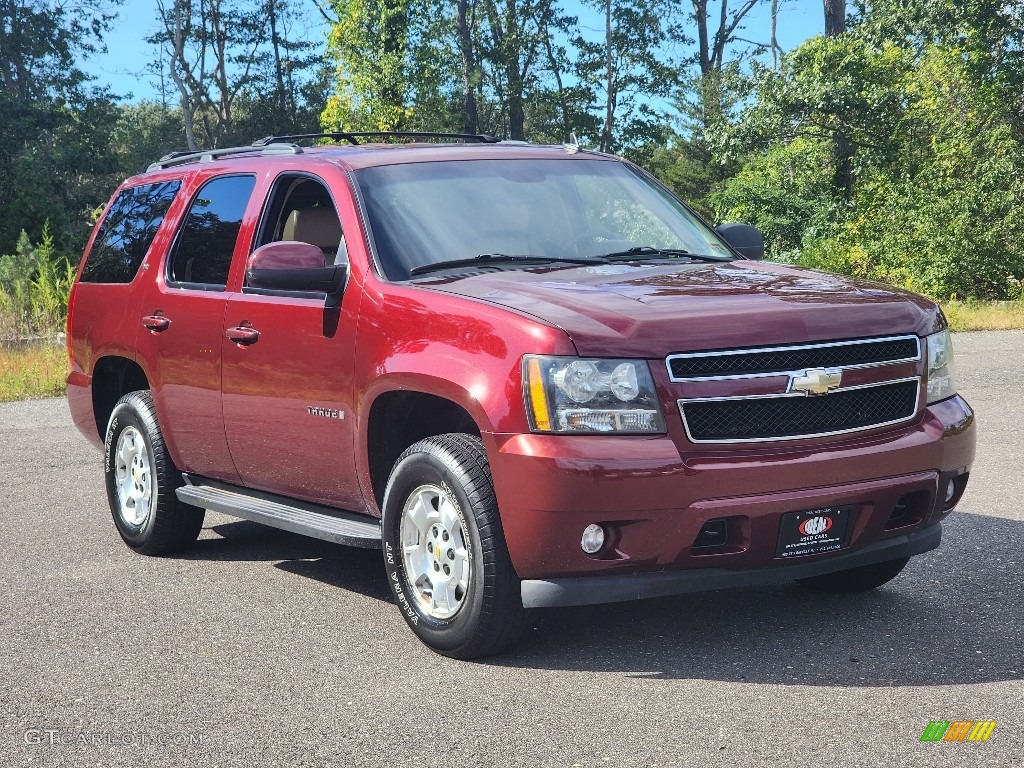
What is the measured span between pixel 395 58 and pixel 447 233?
47.5 meters

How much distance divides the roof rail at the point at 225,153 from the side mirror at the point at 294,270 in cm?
99

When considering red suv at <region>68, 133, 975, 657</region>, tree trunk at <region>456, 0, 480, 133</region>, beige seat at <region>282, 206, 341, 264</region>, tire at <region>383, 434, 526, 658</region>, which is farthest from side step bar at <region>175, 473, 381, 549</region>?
tree trunk at <region>456, 0, 480, 133</region>

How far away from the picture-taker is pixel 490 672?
195 inches

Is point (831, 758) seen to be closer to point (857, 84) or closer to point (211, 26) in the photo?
point (857, 84)

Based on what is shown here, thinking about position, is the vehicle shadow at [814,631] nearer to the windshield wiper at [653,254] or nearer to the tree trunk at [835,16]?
the windshield wiper at [653,254]

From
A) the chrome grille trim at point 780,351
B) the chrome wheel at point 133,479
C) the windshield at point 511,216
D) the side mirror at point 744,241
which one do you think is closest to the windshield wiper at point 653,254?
the windshield at point 511,216

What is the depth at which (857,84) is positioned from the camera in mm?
32094

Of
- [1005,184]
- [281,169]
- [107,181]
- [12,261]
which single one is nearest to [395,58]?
[107,181]

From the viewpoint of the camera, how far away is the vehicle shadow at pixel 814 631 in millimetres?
4836

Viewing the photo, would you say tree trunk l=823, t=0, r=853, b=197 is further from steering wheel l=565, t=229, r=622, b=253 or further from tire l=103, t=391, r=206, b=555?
steering wheel l=565, t=229, r=622, b=253

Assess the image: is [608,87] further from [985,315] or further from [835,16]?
[985,315]

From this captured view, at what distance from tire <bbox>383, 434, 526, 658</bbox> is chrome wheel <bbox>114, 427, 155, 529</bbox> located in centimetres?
226

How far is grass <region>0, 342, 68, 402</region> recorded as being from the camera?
1585 cm

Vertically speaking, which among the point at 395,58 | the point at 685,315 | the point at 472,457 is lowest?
the point at 472,457
